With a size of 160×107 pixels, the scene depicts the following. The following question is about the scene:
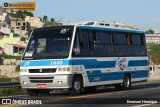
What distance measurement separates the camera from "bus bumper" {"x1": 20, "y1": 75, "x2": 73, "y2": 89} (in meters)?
18.8

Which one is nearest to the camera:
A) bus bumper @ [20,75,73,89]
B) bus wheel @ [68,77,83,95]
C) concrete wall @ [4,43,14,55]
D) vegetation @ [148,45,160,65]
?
bus bumper @ [20,75,73,89]

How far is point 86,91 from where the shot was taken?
74.5 feet

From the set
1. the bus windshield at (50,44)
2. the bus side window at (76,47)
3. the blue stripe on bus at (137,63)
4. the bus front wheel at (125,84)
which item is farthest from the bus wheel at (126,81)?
the bus windshield at (50,44)

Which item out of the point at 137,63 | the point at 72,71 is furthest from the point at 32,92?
the point at 137,63

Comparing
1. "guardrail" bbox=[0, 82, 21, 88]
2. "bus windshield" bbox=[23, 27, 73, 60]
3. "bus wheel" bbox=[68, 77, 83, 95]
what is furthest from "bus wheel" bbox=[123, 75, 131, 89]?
"bus windshield" bbox=[23, 27, 73, 60]

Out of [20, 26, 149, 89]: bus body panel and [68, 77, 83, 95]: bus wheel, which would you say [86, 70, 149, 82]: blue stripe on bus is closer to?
[20, 26, 149, 89]: bus body panel

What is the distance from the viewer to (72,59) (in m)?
19.1

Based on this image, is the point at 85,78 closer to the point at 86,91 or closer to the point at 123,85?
the point at 86,91

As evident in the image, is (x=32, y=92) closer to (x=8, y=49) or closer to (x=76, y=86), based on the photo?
(x=76, y=86)

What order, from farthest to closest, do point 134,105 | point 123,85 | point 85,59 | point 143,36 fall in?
point 143,36 < point 123,85 < point 85,59 < point 134,105

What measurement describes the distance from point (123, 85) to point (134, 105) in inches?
349

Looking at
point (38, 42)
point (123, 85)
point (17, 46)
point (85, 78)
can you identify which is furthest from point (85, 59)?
point (17, 46)

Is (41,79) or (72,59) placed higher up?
(72,59)

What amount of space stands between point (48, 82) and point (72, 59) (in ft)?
4.19
